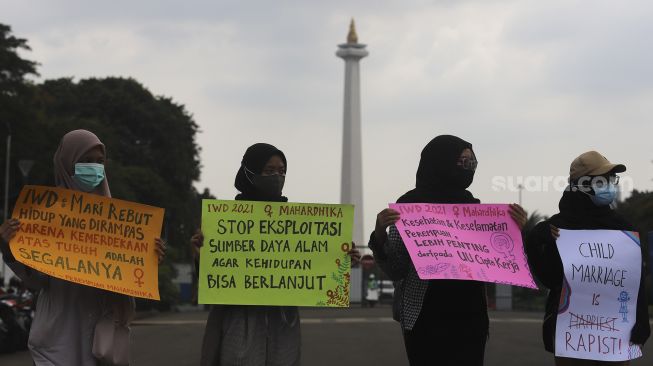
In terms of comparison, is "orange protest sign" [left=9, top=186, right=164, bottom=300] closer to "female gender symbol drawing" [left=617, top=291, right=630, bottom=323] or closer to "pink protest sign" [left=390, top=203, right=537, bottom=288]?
"pink protest sign" [left=390, top=203, right=537, bottom=288]

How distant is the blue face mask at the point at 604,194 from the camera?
5.74 metres

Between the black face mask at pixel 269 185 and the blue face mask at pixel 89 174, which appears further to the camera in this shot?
the black face mask at pixel 269 185

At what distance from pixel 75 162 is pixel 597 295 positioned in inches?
117

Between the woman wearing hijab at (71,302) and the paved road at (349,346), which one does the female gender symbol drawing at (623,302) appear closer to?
the woman wearing hijab at (71,302)

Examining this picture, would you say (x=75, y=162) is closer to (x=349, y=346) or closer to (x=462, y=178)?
(x=462, y=178)

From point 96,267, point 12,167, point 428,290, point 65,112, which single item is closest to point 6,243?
point 96,267

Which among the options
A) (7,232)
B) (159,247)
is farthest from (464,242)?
(7,232)

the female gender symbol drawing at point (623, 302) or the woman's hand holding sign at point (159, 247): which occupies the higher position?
the woman's hand holding sign at point (159, 247)

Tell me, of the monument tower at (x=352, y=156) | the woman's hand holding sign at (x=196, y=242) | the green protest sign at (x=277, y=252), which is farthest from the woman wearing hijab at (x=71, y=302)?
the monument tower at (x=352, y=156)

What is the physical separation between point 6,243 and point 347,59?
72808mm

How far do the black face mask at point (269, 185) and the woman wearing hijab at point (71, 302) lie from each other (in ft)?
2.68

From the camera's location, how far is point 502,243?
5805 millimetres

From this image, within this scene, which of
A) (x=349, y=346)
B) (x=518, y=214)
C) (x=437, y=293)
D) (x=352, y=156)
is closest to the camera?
(x=437, y=293)

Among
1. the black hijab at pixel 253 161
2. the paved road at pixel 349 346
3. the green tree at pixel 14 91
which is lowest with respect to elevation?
the paved road at pixel 349 346
